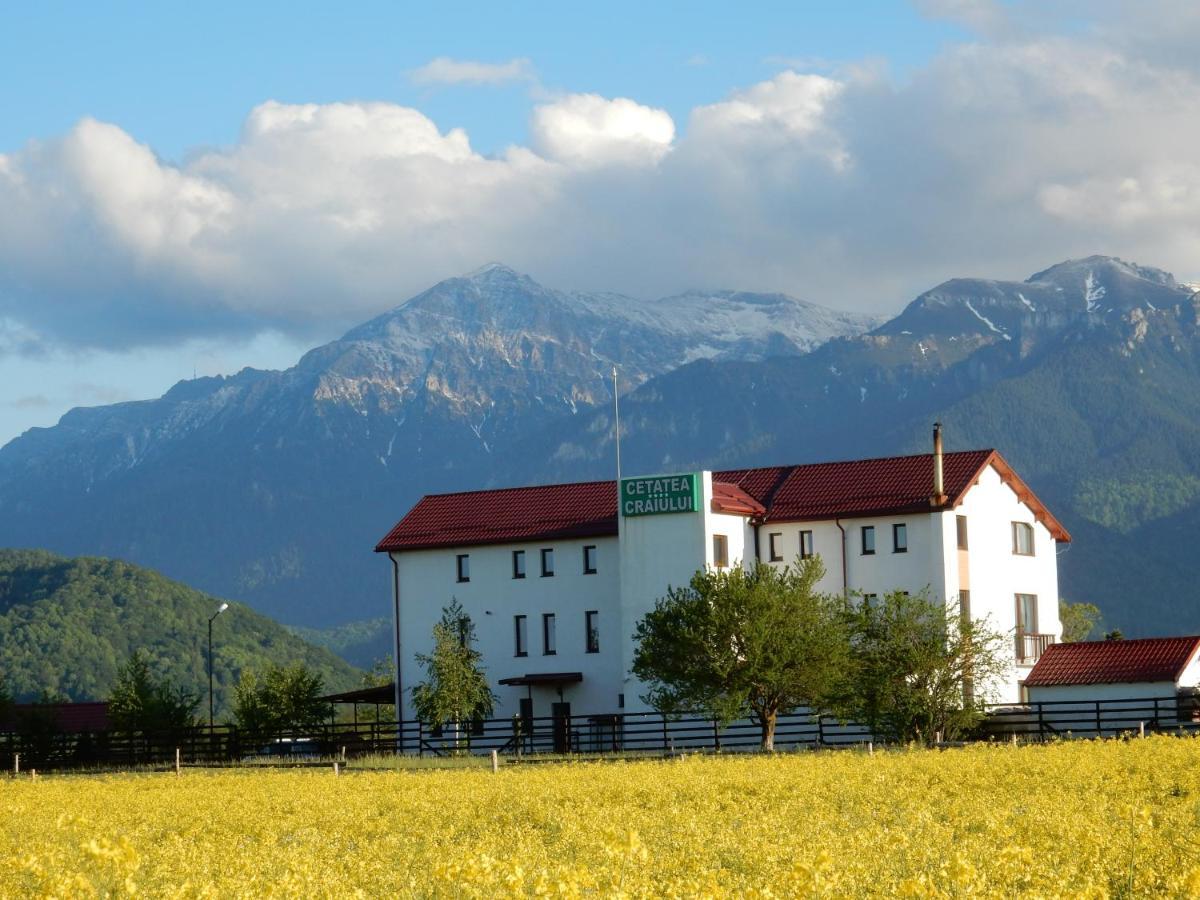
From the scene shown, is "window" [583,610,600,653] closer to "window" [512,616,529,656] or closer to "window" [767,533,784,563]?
"window" [512,616,529,656]

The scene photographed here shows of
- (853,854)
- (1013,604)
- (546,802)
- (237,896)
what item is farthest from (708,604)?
(237,896)

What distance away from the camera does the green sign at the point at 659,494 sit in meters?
70.8

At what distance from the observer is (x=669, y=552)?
7156 cm

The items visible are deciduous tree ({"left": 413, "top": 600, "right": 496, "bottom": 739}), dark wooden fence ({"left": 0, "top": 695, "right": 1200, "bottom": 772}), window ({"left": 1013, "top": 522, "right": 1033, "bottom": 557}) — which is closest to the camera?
dark wooden fence ({"left": 0, "top": 695, "right": 1200, "bottom": 772})

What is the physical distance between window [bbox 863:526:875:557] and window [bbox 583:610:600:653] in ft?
35.9

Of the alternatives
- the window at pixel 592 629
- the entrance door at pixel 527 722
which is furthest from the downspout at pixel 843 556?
the entrance door at pixel 527 722

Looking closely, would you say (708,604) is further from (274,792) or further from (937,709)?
(274,792)

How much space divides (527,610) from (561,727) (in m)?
5.56

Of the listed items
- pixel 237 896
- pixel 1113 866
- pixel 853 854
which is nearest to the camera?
pixel 237 896

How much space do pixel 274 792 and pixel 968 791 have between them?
16515 millimetres

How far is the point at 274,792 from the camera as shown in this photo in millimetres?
43000

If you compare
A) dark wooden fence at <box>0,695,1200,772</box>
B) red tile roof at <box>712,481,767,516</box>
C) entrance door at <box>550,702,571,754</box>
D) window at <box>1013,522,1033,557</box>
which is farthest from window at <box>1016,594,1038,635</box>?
entrance door at <box>550,702,571,754</box>

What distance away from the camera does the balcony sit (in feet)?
241

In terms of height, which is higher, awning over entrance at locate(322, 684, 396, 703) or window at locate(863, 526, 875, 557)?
window at locate(863, 526, 875, 557)
